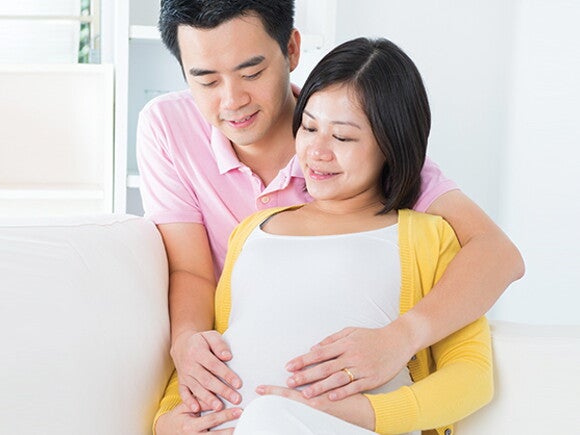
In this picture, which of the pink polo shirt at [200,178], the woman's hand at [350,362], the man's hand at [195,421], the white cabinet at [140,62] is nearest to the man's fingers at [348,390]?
the woman's hand at [350,362]

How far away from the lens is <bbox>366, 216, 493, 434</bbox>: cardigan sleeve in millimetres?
1239

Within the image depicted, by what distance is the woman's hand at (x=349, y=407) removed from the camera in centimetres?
122

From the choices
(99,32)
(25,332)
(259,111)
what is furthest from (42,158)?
(25,332)

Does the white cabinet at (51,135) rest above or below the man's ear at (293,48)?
below

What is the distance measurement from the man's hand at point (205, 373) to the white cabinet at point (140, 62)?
1.02 meters

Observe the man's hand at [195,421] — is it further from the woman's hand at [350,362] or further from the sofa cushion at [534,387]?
the sofa cushion at [534,387]

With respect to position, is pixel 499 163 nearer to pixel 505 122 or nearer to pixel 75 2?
pixel 505 122

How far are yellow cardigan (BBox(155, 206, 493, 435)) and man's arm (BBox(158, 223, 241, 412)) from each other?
47mm

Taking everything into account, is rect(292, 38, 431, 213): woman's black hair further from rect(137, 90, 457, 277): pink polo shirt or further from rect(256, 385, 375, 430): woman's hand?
rect(256, 385, 375, 430): woman's hand

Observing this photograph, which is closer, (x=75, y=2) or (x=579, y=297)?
(x=579, y=297)

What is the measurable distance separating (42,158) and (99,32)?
17.7 inches

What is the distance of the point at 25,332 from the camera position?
3.62ft

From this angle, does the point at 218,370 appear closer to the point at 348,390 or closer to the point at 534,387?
the point at 348,390

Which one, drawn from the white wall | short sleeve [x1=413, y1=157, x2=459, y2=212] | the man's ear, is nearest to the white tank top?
short sleeve [x1=413, y1=157, x2=459, y2=212]
